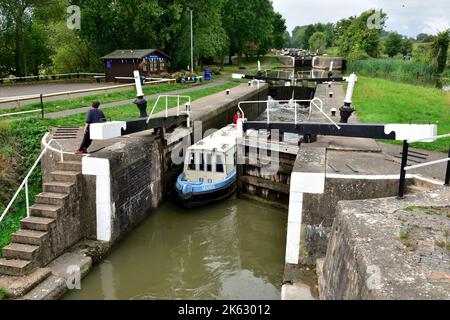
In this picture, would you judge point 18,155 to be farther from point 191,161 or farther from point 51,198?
point 191,161

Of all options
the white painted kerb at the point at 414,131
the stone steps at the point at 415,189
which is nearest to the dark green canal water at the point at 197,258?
the stone steps at the point at 415,189

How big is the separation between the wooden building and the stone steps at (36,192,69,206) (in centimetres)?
2008

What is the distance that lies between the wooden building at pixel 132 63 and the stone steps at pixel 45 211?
66.7ft

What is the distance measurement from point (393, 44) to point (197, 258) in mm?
75372

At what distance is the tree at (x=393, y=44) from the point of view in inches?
2854

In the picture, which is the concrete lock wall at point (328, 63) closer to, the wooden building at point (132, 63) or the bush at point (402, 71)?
the bush at point (402, 71)

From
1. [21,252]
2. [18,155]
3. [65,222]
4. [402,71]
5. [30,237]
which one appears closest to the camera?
[21,252]

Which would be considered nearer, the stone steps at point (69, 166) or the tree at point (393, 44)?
the stone steps at point (69, 166)

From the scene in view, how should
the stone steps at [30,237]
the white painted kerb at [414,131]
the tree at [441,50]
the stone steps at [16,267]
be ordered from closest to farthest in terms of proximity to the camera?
the stone steps at [16,267] → the white painted kerb at [414,131] → the stone steps at [30,237] → the tree at [441,50]

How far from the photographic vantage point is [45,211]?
8531 millimetres

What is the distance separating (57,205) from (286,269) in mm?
5223

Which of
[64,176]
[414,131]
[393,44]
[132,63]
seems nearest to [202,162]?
[64,176]

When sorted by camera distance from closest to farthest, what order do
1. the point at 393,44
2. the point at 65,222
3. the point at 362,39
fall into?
the point at 65,222, the point at 362,39, the point at 393,44
